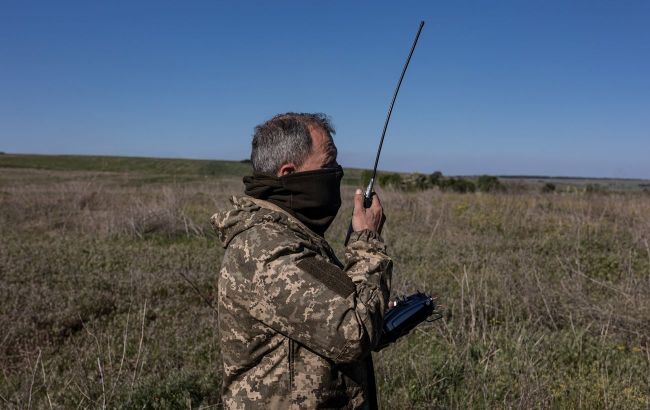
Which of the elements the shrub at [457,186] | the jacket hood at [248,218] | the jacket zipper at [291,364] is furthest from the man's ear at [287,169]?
the shrub at [457,186]

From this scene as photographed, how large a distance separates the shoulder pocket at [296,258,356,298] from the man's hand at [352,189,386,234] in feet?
0.95

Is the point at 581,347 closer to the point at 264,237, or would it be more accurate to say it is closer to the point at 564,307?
the point at 564,307

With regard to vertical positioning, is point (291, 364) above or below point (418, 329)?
above

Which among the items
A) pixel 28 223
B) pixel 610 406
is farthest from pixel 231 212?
pixel 28 223

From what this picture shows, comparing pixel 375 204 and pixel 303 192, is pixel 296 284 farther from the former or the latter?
pixel 375 204

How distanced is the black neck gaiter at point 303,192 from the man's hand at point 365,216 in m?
0.08

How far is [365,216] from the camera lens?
198 cm

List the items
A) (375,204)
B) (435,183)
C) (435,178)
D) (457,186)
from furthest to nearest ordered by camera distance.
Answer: (435,178) < (435,183) < (457,186) < (375,204)

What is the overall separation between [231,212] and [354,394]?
756mm

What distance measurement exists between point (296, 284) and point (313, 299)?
0.07m

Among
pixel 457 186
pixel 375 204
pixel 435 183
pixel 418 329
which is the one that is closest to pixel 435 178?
pixel 435 183

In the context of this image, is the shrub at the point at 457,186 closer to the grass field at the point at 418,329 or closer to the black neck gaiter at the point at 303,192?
the grass field at the point at 418,329

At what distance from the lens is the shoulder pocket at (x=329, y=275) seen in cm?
166

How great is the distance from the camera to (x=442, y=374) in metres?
3.95
